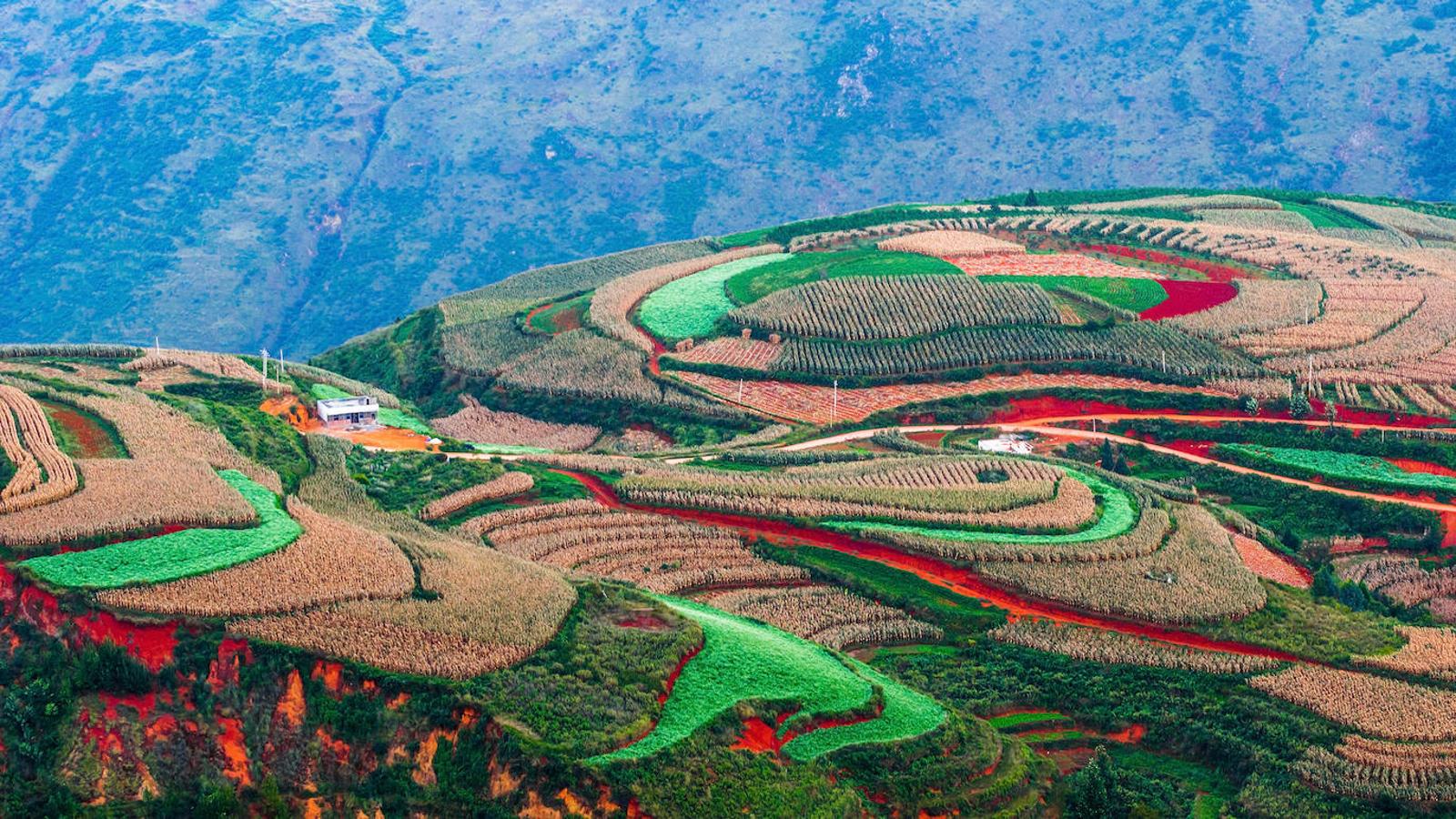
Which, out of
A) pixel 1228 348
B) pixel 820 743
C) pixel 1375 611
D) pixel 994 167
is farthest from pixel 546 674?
pixel 994 167

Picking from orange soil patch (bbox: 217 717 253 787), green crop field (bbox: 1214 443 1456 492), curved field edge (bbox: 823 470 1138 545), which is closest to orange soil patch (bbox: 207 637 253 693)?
orange soil patch (bbox: 217 717 253 787)

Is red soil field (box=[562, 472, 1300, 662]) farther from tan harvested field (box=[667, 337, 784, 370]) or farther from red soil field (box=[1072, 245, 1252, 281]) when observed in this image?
red soil field (box=[1072, 245, 1252, 281])

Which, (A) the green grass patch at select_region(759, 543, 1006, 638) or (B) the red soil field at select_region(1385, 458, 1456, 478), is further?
(B) the red soil field at select_region(1385, 458, 1456, 478)

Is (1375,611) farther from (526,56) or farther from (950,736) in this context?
(526,56)

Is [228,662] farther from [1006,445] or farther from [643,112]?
[643,112]

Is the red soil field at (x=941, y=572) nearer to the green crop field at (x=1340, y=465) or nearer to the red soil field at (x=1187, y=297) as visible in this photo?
the green crop field at (x=1340, y=465)

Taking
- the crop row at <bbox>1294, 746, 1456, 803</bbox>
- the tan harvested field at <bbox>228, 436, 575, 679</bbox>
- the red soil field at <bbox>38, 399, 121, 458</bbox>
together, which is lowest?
the crop row at <bbox>1294, 746, 1456, 803</bbox>

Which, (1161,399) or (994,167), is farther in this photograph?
(994,167)
